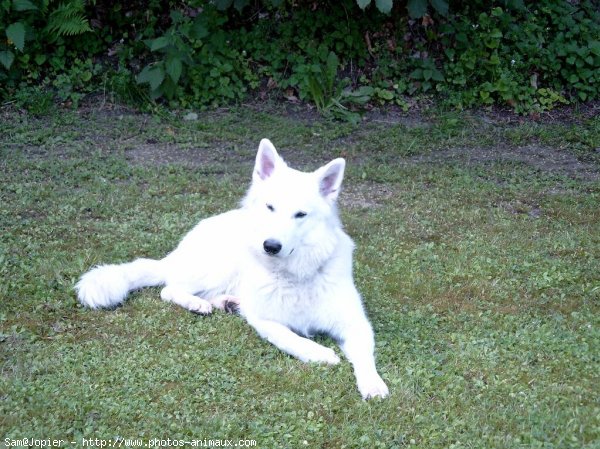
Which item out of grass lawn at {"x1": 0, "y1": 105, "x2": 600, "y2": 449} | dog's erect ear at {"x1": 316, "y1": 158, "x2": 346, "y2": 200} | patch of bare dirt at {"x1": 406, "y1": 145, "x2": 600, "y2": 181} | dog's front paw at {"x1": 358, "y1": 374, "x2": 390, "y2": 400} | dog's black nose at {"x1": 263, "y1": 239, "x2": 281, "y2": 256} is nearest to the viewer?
grass lawn at {"x1": 0, "y1": 105, "x2": 600, "y2": 449}

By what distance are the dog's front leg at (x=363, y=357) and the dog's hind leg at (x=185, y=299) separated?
89 centimetres

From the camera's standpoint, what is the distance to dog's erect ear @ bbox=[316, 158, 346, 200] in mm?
4422

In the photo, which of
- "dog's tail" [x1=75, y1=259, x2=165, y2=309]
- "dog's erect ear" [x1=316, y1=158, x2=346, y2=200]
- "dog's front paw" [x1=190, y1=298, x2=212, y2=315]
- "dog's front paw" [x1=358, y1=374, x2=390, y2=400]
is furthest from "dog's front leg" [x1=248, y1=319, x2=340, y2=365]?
"dog's tail" [x1=75, y1=259, x2=165, y2=309]

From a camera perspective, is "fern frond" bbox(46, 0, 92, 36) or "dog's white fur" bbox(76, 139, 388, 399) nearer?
"dog's white fur" bbox(76, 139, 388, 399)

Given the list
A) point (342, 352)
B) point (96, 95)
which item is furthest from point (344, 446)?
point (96, 95)

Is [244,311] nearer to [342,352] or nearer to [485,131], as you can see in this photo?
[342,352]

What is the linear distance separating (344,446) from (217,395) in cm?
72

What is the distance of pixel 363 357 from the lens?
4012 millimetres

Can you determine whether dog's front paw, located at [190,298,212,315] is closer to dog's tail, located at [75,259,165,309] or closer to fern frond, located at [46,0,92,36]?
dog's tail, located at [75,259,165,309]

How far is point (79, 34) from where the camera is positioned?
8.87m

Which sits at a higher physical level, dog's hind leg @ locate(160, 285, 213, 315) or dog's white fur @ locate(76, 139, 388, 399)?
dog's white fur @ locate(76, 139, 388, 399)

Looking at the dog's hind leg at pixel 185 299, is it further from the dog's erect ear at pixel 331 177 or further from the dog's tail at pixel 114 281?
the dog's erect ear at pixel 331 177

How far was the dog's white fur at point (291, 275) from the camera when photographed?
4.25 m

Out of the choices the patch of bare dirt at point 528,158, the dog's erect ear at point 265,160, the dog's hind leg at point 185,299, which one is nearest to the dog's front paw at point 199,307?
the dog's hind leg at point 185,299
